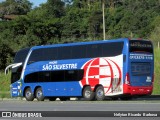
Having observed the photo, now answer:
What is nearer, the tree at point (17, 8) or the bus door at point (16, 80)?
the bus door at point (16, 80)

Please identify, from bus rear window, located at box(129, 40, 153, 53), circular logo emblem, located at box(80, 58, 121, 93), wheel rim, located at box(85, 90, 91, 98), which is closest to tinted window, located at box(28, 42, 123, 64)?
circular logo emblem, located at box(80, 58, 121, 93)

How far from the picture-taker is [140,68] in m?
31.0

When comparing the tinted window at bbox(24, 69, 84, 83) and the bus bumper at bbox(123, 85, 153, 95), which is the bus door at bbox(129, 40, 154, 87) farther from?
the tinted window at bbox(24, 69, 84, 83)

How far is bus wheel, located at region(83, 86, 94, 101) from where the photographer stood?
3203cm

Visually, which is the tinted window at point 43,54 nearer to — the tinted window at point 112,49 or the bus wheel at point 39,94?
the bus wheel at point 39,94

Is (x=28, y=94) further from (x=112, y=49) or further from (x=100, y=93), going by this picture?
(x=112, y=49)

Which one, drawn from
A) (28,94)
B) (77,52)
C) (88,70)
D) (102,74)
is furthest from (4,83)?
(102,74)

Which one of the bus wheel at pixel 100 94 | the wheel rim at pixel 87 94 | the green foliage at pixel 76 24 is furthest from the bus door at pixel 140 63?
the green foliage at pixel 76 24

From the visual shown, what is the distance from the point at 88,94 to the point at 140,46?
15.0ft

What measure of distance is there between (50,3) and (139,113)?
101m

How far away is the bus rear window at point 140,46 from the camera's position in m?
30.4

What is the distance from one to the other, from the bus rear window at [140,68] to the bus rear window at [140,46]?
0.84m

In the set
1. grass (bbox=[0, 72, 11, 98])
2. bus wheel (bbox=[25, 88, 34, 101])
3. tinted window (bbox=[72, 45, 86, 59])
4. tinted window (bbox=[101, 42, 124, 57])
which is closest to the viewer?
tinted window (bbox=[101, 42, 124, 57])

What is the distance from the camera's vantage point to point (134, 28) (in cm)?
8788
